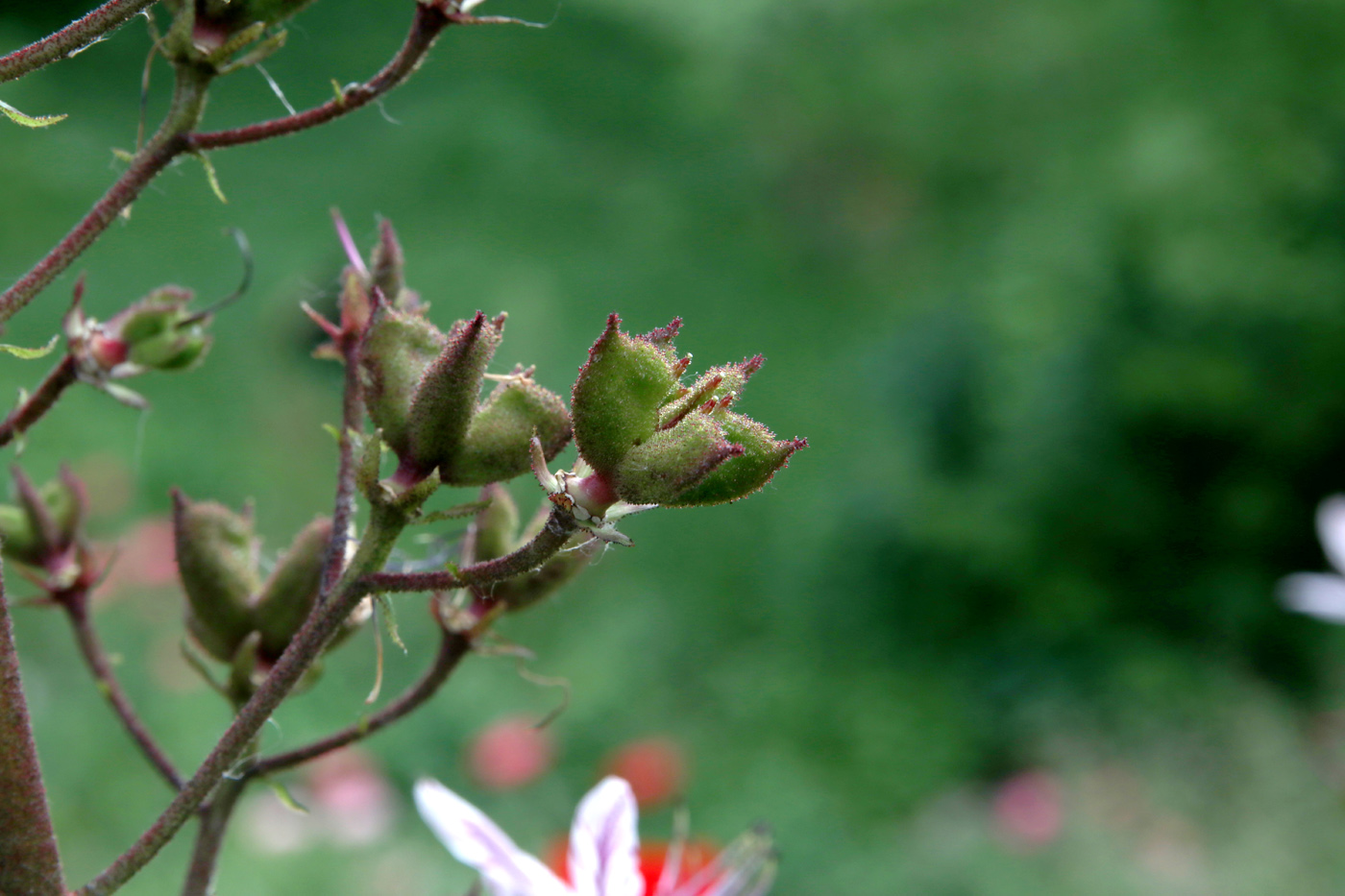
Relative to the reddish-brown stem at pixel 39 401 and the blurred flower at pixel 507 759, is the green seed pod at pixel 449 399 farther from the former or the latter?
the blurred flower at pixel 507 759

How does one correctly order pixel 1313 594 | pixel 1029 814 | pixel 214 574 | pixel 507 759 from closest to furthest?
pixel 214 574 → pixel 507 759 → pixel 1313 594 → pixel 1029 814

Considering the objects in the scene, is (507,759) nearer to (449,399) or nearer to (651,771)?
(651,771)

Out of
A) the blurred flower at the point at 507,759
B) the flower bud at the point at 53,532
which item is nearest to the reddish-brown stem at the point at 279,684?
the flower bud at the point at 53,532

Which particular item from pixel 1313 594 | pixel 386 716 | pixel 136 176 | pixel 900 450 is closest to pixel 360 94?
pixel 136 176

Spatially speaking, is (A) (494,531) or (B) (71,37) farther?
(A) (494,531)

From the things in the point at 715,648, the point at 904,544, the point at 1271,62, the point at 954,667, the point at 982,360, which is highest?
the point at 1271,62

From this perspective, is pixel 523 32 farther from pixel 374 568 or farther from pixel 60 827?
pixel 374 568

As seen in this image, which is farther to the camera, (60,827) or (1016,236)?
(1016,236)

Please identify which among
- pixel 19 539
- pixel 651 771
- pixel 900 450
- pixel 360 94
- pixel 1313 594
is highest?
pixel 900 450

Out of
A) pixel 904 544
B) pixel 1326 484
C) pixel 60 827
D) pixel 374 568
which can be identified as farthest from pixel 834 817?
pixel 374 568
